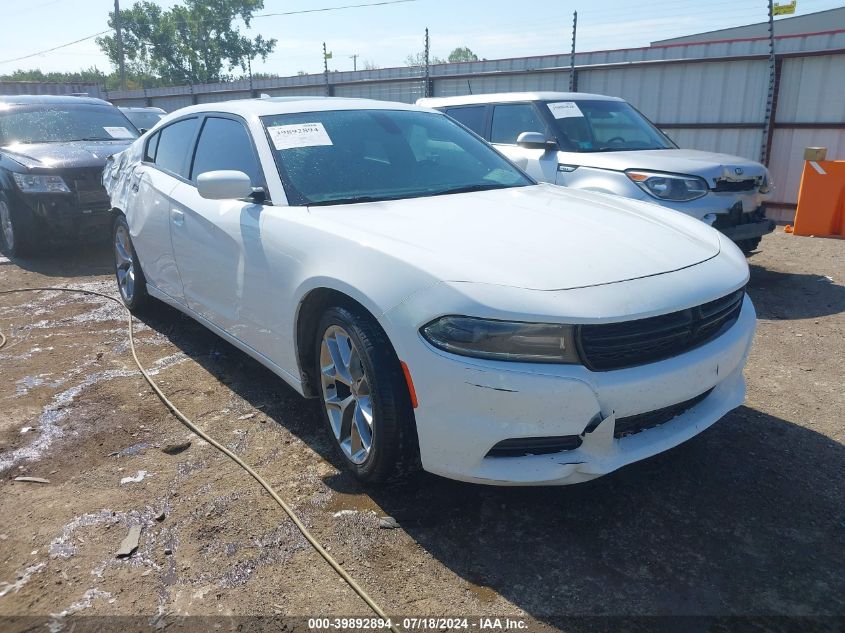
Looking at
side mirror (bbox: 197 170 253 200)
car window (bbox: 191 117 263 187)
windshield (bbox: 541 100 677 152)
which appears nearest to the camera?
side mirror (bbox: 197 170 253 200)

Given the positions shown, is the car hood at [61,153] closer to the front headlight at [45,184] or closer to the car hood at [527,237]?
the front headlight at [45,184]

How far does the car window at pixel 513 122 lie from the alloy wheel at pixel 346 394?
4526 mm

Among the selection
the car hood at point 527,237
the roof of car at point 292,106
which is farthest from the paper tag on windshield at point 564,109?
the car hood at point 527,237

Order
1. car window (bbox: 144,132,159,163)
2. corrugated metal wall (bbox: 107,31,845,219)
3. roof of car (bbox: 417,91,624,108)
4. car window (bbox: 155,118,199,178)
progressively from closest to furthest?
car window (bbox: 155,118,199,178)
car window (bbox: 144,132,159,163)
roof of car (bbox: 417,91,624,108)
corrugated metal wall (bbox: 107,31,845,219)

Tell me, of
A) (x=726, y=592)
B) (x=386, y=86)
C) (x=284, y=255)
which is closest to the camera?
(x=726, y=592)

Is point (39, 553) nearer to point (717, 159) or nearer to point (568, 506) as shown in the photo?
point (568, 506)

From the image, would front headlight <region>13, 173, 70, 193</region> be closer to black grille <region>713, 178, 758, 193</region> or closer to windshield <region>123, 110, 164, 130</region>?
windshield <region>123, 110, 164, 130</region>

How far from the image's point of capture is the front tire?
2.60 metres

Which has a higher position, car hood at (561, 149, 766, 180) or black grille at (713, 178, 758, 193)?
car hood at (561, 149, 766, 180)

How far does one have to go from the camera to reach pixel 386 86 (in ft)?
48.2

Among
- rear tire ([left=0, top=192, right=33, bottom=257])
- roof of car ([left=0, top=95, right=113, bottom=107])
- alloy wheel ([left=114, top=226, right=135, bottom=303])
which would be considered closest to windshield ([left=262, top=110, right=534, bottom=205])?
alloy wheel ([left=114, top=226, right=135, bottom=303])

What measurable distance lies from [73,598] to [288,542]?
2.47 ft

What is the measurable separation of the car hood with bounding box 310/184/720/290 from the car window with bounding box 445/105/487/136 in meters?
3.96

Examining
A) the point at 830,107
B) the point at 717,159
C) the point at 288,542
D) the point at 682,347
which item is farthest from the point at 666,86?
the point at 288,542
